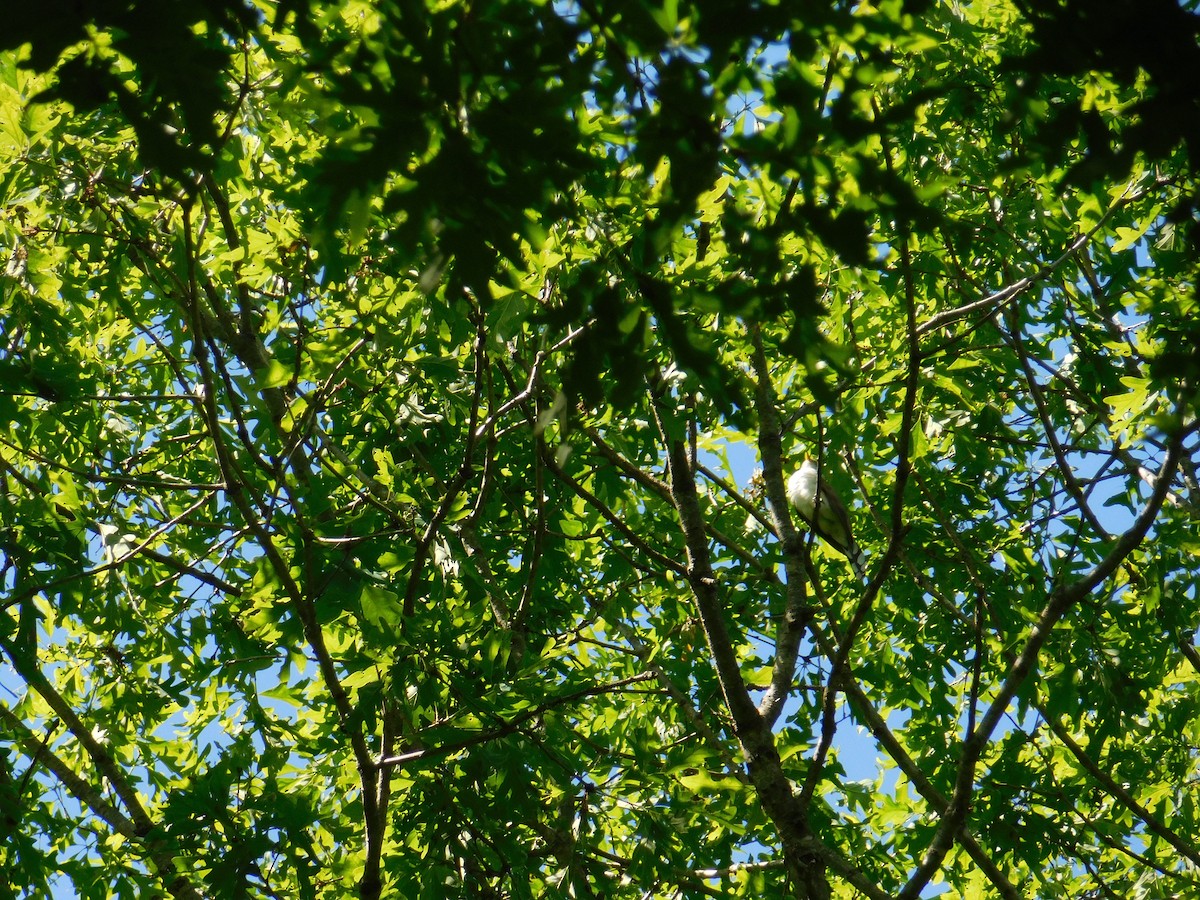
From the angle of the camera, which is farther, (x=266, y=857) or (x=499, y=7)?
(x=266, y=857)

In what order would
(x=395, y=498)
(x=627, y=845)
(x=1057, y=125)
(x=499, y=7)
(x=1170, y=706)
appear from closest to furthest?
(x=1057, y=125) < (x=499, y=7) < (x=395, y=498) < (x=627, y=845) < (x=1170, y=706)

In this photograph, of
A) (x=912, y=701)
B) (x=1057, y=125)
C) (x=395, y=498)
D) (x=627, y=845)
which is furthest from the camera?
(x=912, y=701)

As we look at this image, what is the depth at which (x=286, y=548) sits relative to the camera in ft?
14.5

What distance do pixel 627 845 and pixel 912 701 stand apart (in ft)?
4.80

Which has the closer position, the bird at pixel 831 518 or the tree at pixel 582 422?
the tree at pixel 582 422

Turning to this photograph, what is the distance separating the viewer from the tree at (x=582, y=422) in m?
1.67

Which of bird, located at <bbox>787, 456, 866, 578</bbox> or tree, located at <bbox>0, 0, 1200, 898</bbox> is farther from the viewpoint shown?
bird, located at <bbox>787, 456, 866, 578</bbox>

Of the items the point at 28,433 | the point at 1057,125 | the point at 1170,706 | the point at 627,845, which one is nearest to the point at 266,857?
the point at 627,845

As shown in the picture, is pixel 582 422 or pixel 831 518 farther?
pixel 831 518

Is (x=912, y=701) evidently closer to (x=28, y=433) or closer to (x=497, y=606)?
(x=497, y=606)

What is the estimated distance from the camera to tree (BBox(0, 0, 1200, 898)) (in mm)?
1674

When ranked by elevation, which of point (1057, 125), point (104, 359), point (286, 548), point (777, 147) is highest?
point (104, 359)

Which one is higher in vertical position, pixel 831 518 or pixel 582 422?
pixel 831 518

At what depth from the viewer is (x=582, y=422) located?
3086mm
